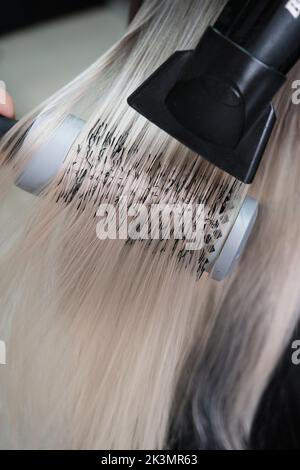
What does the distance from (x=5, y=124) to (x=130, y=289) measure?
0.85 ft

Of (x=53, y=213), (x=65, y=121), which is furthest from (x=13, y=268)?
(x=65, y=121)

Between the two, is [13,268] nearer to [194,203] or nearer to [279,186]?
[194,203]

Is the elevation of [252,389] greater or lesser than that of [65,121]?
lesser

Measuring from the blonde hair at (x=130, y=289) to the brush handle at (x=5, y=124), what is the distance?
1cm

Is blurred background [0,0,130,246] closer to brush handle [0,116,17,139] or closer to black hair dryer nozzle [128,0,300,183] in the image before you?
brush handle [0,116,17,139]

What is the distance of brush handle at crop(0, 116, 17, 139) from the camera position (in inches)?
22.5

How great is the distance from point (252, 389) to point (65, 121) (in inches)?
17.6

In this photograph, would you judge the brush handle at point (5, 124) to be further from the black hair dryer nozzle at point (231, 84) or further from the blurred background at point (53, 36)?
the black hair dryer nozzle at point (231, 84)

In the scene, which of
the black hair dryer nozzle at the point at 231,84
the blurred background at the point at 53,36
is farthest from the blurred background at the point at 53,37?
the black hair dryer nozzle at the point at 231,84

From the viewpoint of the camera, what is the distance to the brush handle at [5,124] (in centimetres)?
57

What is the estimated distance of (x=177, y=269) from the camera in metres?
0.60

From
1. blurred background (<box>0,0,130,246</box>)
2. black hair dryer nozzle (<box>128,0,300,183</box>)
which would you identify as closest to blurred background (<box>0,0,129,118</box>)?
blurred background (<box>0,0,130,246</box>)

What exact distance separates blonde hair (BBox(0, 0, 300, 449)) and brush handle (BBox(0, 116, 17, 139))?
1 centimetres

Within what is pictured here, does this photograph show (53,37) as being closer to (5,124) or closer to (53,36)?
(53,36)
